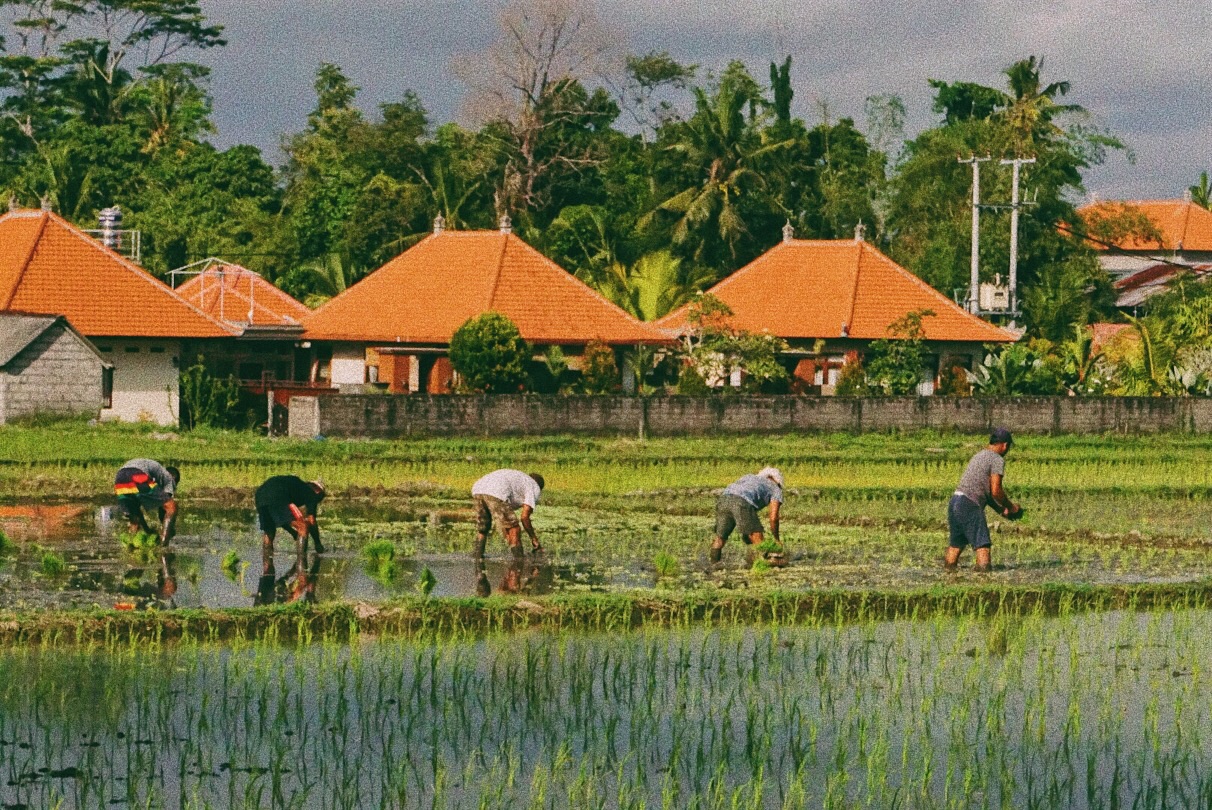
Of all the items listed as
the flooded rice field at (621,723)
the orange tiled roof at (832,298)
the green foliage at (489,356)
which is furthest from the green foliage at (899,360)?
the flooded rice field at (621,723)

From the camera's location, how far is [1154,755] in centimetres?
1062

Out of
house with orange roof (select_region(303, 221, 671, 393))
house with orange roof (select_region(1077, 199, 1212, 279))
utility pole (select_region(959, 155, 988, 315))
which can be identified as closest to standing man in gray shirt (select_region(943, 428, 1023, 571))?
house with orange roof (select_region(303, 221, 671, 393))

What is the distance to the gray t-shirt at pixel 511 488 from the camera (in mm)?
18312

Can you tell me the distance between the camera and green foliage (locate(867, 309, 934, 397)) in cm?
4078

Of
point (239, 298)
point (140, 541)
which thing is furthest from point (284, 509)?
point (239, 298)

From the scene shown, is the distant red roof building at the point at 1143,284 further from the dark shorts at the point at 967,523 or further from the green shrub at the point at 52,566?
the green shrub at the point at 52,566

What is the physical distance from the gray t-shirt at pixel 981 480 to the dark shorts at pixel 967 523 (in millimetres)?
65

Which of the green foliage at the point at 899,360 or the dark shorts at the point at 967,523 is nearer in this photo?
the dark shorts at the point at 967,523

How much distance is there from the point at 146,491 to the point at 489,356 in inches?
736

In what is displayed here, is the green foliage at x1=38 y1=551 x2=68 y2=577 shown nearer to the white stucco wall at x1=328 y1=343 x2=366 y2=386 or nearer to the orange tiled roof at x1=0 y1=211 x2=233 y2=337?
the orange tiled roof at x1=0 y1=211 x2=233 y2=337

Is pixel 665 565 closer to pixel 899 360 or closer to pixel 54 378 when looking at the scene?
pixel 54 378

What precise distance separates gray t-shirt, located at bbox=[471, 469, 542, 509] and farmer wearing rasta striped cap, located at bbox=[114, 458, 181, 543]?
114 inches

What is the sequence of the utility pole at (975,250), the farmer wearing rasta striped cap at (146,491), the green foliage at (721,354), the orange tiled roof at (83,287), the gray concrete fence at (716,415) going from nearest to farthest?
the farmer wearing rasta striped cap at (146,491), the gray concrete fence at (716,415), the orange tiled roof at (83,287), the green foliage at (721,354), the utility pole at (975,250)

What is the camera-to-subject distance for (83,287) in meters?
38.2
